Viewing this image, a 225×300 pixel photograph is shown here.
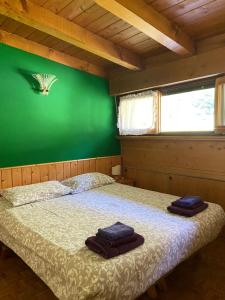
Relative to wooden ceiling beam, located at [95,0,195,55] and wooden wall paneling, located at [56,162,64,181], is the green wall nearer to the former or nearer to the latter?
wooden wall paneling, located at [56,162,64,181]

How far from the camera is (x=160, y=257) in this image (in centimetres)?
145

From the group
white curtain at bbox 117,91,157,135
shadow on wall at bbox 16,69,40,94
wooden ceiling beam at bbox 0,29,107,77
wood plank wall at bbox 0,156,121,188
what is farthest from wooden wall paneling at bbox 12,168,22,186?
white curtain at bbox 117,91,157,135

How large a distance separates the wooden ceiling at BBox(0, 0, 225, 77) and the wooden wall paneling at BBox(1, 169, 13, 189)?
1.56 meters

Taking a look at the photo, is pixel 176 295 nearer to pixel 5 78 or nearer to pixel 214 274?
pixel 214 274

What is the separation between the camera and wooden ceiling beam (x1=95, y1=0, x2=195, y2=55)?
169 centimetres

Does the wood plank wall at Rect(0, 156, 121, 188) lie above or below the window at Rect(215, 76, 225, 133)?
below

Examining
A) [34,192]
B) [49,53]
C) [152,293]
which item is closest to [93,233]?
[152,293]

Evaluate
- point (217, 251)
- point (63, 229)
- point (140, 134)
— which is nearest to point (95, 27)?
point (140, 134)

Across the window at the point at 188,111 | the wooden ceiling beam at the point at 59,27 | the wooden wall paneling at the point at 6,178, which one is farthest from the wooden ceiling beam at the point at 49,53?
the wooden wall paneling at the point at 6,178

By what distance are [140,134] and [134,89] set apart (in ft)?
2.26

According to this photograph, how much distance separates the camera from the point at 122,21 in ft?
7.27

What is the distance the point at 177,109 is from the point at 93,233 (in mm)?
2112

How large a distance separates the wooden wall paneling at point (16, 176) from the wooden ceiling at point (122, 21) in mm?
1558

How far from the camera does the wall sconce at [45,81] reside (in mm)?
2705
